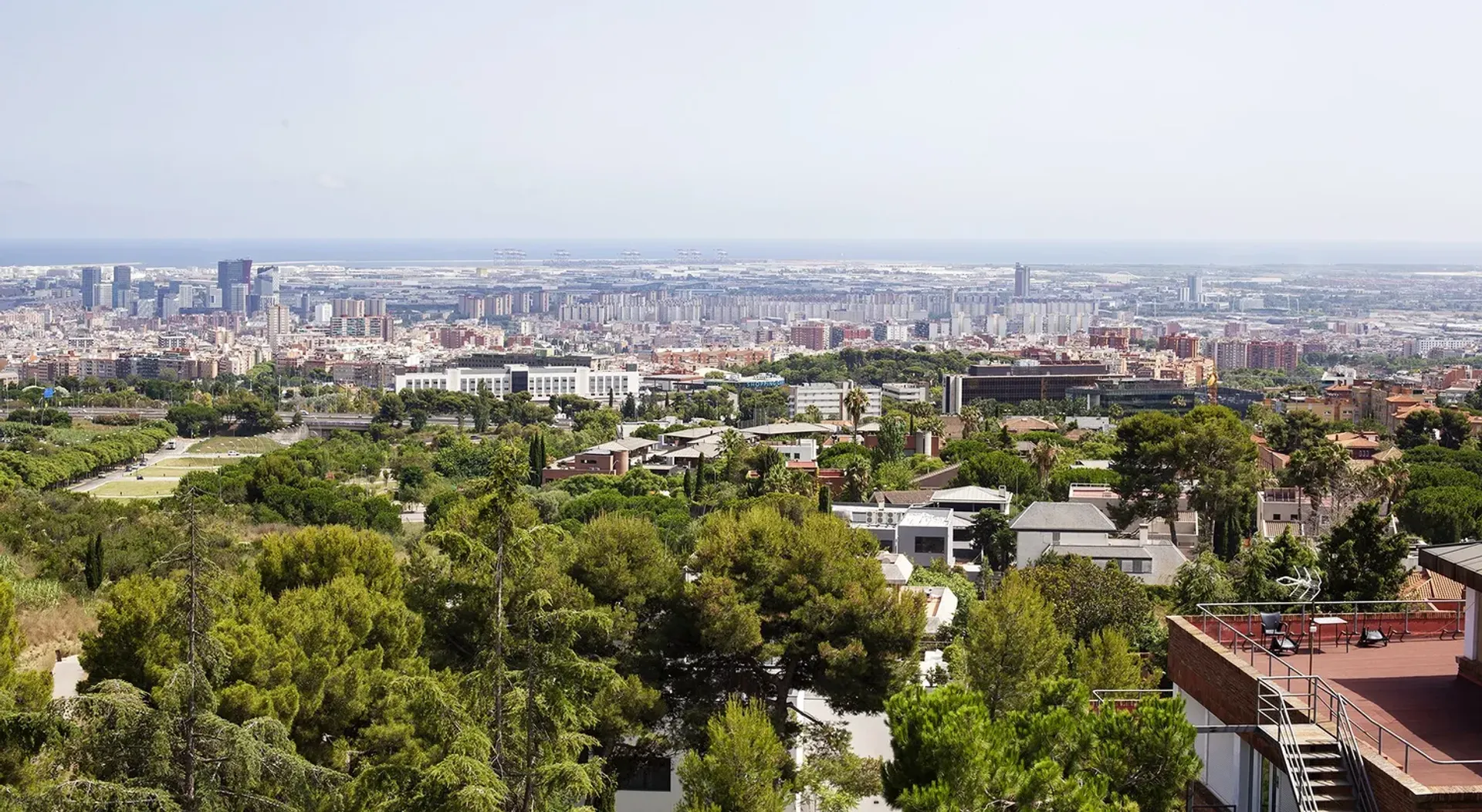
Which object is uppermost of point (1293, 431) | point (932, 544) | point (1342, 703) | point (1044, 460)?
point (1342, 703)

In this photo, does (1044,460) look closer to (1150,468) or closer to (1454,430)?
(1150,468)

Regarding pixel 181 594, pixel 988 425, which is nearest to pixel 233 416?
pixel 988 425

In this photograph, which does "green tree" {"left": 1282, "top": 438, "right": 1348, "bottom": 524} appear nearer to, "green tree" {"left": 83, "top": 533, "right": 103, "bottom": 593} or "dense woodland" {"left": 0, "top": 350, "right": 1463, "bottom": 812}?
"dense woodland" {"left": 0, "top": 350, "right": 1463, "bottom": 812}

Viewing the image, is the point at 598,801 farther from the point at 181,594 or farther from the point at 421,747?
the point at 181,594

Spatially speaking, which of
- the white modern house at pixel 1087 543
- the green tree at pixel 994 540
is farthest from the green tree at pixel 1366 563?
the green tree at pixel 994 540

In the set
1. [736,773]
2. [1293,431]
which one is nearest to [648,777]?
[736,773]

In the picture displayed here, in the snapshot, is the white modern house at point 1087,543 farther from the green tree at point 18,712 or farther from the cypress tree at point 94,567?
the green tree at point 18,712
